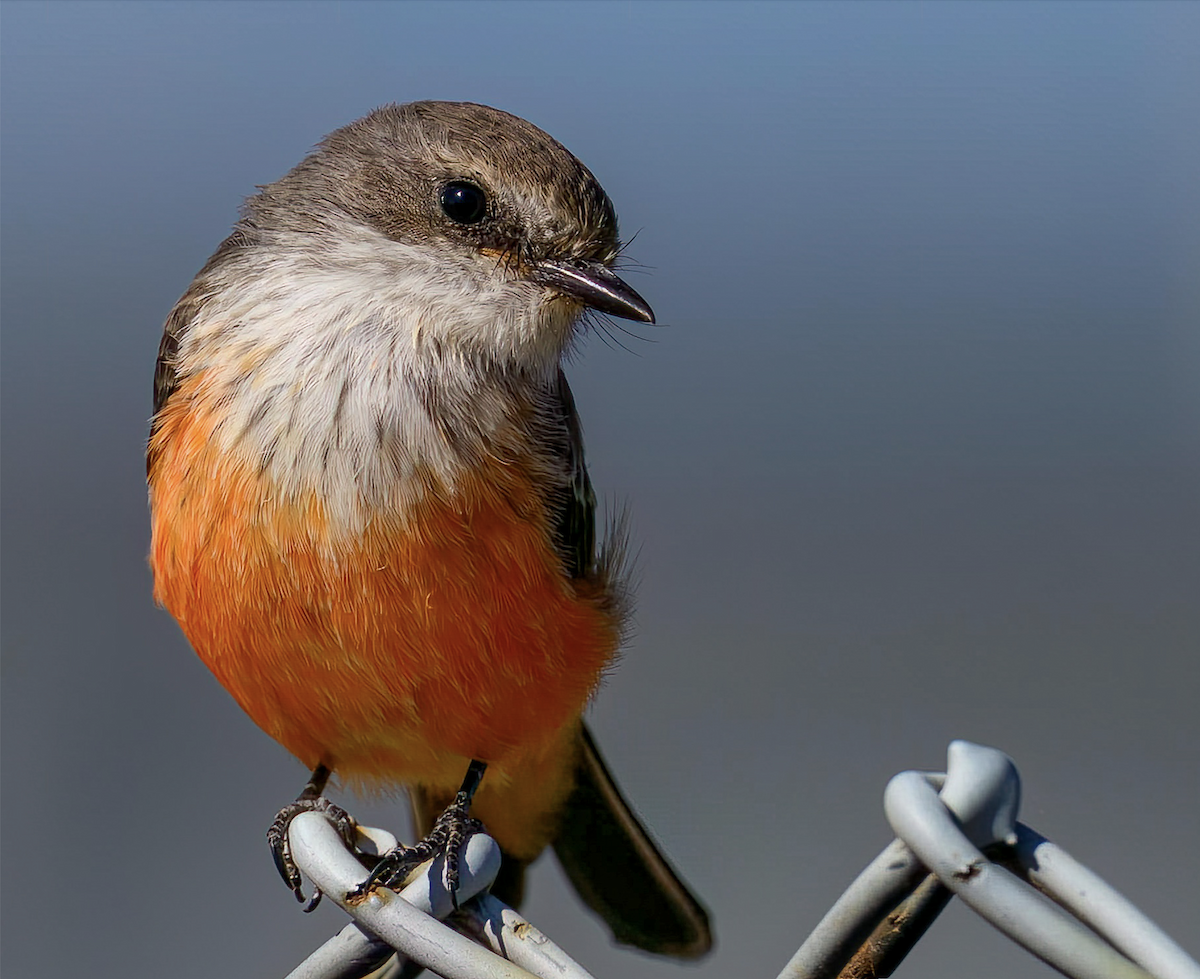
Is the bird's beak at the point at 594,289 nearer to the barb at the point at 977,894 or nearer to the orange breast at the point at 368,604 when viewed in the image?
the orange breast at the point at 368,604

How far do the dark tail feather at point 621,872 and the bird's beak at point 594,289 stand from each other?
4.53 ft

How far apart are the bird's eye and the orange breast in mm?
598

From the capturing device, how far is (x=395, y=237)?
2785 mm

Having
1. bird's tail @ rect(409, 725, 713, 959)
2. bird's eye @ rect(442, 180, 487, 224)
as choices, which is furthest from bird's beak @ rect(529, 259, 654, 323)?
bird's tail @ rect(409, 725, 713, 959)

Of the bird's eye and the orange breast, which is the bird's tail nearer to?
the orange breast

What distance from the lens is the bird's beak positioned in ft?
8.91

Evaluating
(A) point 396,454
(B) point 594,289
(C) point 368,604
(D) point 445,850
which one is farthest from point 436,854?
(B) point 594,289

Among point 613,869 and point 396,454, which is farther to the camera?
point 613,869

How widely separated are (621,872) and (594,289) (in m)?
1.71

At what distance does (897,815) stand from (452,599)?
4.28 ft

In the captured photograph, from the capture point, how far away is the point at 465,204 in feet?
9.12

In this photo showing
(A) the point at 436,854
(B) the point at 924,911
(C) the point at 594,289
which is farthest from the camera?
(C) the point at 594,289

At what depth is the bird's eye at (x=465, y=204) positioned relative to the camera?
278cm

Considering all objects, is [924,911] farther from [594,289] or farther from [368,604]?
[594,289]
